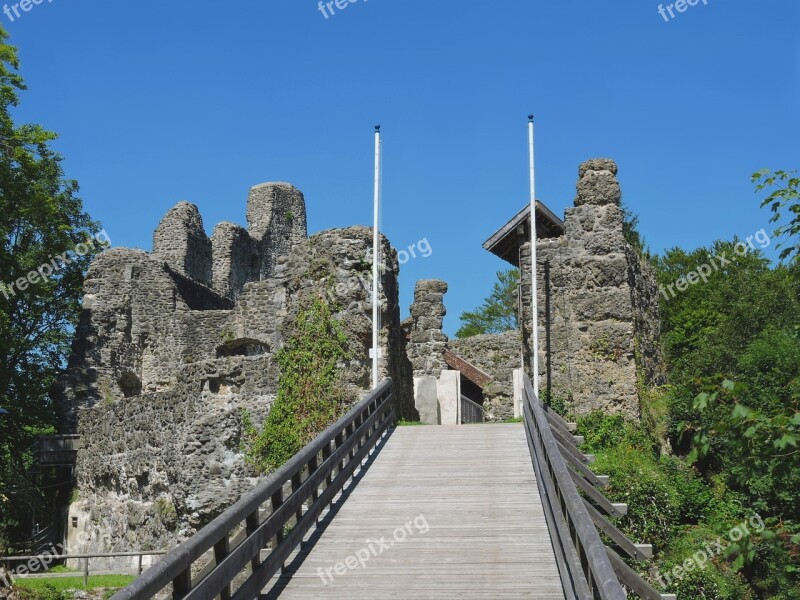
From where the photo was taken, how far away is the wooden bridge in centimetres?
678

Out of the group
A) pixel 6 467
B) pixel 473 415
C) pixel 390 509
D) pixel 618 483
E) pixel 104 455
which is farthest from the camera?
pixel 473 415

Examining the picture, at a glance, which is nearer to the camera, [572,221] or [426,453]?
[426,453]

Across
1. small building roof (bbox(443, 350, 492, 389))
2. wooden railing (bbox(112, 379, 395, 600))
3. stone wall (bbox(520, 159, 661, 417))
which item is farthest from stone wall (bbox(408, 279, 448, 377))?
wooden railing (bbox(112, 379, 395, 600))

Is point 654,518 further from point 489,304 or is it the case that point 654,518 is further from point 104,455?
point 489,304

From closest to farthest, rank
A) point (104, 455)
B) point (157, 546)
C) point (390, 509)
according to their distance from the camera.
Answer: point (390, 509) < point (157, 546) < point (104, 455)

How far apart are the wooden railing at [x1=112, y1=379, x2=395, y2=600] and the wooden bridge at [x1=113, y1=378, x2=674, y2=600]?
0.01 m

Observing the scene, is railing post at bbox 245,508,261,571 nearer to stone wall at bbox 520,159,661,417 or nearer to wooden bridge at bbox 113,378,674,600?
wooden bridge at bbox 113,378,674,600

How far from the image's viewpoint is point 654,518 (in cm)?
1577

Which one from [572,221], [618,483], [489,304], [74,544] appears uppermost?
[489,304]

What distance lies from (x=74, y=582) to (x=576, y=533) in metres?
15.4

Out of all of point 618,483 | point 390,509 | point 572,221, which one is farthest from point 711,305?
point 390,509

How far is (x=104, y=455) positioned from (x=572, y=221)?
12424mm

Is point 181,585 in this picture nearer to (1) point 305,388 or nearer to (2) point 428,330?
(1) point 305,388

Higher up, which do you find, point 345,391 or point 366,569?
point 345,391
